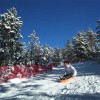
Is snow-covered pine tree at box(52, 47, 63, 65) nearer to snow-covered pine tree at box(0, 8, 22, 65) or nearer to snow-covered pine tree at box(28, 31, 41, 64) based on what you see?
snow-covered pine tree at box(28, 31, 41, 64)

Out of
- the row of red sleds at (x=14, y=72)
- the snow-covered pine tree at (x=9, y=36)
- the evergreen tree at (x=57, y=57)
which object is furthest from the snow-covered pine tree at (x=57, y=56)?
the row of red sleds at (x=14, y=72)

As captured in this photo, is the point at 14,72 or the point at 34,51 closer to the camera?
the point at 14,72

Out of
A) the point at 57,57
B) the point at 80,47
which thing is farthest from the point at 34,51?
the point at 57,57

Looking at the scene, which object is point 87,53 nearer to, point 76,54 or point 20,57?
point 76,54

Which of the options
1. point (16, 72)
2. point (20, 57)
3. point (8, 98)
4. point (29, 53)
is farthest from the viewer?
point (29, 53)

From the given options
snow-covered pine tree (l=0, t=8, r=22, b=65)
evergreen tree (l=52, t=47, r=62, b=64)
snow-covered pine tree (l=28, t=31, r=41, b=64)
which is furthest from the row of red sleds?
evergreen tree (l=52, t=47, r=62, b=64)

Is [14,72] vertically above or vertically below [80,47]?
below

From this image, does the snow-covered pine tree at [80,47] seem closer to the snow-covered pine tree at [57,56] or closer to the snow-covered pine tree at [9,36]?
the snow-covered pine tree at [57,56]

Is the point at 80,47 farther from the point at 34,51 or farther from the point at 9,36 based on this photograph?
the point at 9,36

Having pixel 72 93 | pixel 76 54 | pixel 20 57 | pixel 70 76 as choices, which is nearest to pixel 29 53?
pixel 76 54

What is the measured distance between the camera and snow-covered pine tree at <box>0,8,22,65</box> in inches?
1726

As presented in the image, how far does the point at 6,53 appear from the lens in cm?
4375

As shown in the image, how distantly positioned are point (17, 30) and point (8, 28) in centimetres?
189

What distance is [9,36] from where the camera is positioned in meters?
44.3
